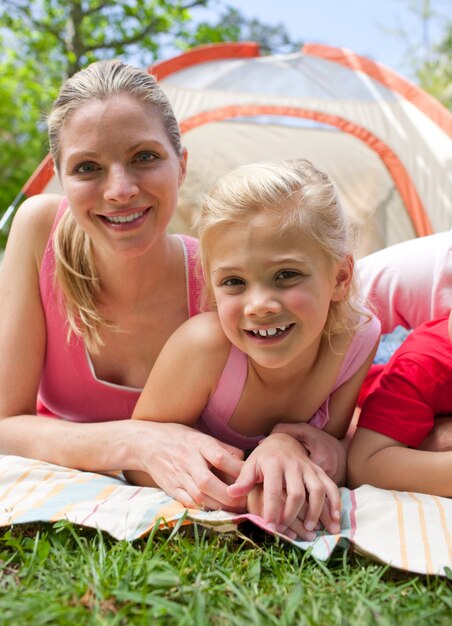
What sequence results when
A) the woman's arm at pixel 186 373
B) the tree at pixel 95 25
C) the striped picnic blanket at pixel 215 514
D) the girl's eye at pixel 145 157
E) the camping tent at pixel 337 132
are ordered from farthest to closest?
the tree at pixel 95 25 → the camping tent at pixel 337 132 → the girl's eye at pixel 145 157 → the woman's arm at pixel 186 373 → the striped picnic blanket at pixel 215 514

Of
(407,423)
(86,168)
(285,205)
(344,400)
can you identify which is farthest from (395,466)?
(86,168)

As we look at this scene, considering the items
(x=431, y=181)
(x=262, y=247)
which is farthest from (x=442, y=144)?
(x=262, y=247)

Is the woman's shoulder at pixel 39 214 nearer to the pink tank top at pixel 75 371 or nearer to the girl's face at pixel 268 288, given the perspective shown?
the pink tank top at pixel 75 371

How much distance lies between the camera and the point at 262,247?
141cm

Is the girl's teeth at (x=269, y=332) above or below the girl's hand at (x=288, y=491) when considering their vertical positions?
above

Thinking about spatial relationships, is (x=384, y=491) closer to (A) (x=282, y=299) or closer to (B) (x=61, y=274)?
(A) (x=282, y=299)

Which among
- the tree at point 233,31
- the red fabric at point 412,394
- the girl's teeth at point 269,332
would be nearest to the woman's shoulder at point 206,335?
the girl's teeth at point 269,332

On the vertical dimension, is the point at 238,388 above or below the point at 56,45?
below

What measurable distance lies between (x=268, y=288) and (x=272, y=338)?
104 millimetres

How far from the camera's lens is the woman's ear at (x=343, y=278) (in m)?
1.57

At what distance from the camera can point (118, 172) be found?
61.2 inches

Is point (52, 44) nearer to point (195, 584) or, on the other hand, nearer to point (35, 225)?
point (35, 225)

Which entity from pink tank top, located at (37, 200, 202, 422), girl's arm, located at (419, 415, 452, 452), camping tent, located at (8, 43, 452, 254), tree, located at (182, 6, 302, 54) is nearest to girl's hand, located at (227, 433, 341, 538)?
girl's arm, located at (419, 415, 452, 452)

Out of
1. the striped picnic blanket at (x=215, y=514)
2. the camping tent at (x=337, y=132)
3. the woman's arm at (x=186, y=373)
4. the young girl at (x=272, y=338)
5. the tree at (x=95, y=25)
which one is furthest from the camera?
the tree at (x=95, y=25)
